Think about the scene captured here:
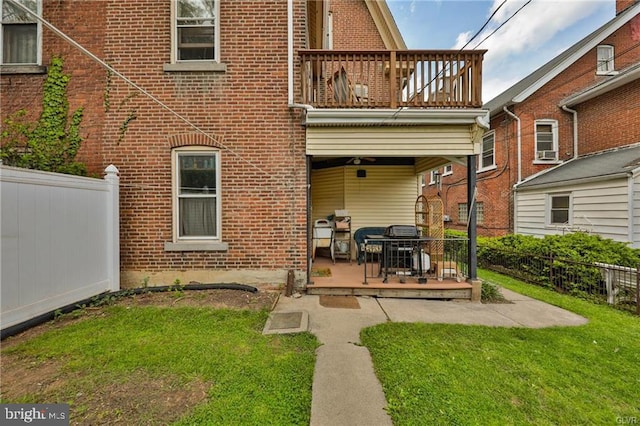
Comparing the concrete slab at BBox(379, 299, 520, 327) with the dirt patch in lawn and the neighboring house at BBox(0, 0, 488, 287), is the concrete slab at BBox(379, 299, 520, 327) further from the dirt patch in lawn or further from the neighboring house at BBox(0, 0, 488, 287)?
the dirt patch in lawn

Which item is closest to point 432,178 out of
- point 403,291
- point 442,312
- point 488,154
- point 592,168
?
point 488,154

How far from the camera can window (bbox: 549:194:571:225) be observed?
31.6 feet

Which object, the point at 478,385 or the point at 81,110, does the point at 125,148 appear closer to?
the point at 81,110

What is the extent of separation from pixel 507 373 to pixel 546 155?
1210 centimetres

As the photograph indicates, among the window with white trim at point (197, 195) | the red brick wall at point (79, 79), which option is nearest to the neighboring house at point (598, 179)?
the window with white trim at point (197, 195)

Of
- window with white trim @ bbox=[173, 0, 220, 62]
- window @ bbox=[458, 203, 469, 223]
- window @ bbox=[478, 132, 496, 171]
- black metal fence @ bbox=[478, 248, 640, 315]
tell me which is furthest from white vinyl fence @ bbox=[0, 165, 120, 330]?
window @ bbox=[458, 203, 469, 223]

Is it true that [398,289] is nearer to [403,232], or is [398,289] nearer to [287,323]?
→ [403,232]

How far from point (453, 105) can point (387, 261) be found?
3.21m

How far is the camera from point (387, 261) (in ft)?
17.6

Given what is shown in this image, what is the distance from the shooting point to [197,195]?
17.2ft

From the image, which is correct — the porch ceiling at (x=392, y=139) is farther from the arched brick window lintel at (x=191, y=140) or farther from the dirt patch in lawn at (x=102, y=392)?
the dirt patch in lawn at (x=102, y=392)

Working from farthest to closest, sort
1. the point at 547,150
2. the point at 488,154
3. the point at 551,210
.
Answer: the point at 488,154 → the point at 547,150 → the point at 551,210

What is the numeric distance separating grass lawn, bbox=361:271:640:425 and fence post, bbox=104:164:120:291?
4.40m

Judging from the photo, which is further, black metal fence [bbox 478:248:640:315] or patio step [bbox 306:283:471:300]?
black metal fence [bbox 478:248:640:315]
